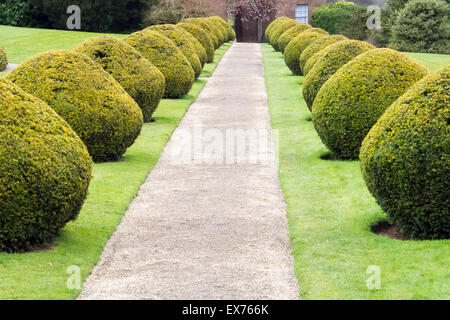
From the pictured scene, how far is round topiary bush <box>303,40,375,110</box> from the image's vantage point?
48.9 feet

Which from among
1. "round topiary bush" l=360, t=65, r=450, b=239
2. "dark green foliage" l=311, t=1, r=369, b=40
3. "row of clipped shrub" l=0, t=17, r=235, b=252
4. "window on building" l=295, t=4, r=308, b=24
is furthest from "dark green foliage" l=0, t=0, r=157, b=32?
"round topiary bush" l=360, t=65, r=450, b=239

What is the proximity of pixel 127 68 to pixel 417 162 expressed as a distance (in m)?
9.52

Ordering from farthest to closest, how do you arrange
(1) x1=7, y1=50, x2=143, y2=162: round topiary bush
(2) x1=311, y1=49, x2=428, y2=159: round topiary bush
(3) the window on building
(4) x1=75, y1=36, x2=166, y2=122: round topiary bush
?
1. (3) the window on building
2. (4) x1=75, y1=36, x2=166, y2=122: round topiary bush
3. (2) x1=311, y1=49, x2=428, y2=159: round topiary bush
4. (1) x1=7, y1=50, x2=143, y2=162: round topiary bush

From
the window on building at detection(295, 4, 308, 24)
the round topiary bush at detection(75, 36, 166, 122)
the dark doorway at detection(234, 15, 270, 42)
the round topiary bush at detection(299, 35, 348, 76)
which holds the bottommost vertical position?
the dark doorway at detection(234, 15, 270, 42)

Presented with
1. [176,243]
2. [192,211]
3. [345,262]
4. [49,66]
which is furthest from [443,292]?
[49,66]

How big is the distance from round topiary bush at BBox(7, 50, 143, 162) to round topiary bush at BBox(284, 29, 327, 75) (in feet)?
54.1

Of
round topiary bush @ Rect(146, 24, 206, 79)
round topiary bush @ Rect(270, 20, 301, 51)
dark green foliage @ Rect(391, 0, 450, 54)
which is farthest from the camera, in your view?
round topiary bush @ Rect(270, 20, 301, 51)

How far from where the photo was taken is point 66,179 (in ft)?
23.8

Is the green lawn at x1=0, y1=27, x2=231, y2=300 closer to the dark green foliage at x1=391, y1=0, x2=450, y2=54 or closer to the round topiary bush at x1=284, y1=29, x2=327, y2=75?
the round topiary bush at x1=284, y1=29, x2=327, y2=75

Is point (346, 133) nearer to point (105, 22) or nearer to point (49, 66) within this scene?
point (49, 66)

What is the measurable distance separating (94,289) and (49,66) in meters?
6.29

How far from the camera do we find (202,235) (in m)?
7.97

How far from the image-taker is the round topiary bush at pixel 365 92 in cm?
1194

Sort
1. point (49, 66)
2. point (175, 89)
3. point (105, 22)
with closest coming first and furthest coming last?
point (49, 66), point (175, 89), point (105, 22)
